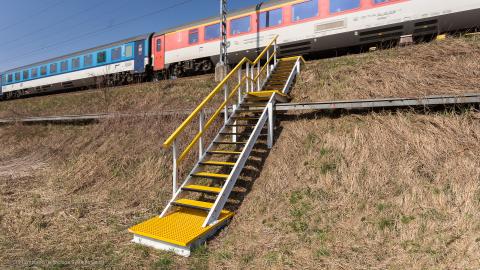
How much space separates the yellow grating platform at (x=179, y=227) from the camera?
400cm

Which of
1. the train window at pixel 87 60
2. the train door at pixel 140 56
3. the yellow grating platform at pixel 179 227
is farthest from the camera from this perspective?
the train window at pixel 87 60

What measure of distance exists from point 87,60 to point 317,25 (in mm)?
16258

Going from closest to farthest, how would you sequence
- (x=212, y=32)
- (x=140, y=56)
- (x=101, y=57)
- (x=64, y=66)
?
(x=212, y=32) < (x=140, y=56) < (x=101, y=57) < (x=64, y=66)

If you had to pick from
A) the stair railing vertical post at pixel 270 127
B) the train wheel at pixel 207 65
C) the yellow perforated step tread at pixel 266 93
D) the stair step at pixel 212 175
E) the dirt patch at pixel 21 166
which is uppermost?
the train wheel at pixel 207 65

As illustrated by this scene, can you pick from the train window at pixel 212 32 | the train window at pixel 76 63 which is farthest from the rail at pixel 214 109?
the train window at pixel 76 63

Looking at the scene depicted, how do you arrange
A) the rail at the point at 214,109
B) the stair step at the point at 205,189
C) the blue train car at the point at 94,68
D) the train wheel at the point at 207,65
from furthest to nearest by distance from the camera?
the blue train car at the point at 94,68 < the train wheel at the point at 207,65 < the rail at the point at 214,109 < the stair step at the point at 205,189

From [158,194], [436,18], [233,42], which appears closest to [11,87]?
[233,42]

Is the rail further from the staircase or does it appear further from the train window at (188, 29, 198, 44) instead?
the train window at (188, 29, 198, 44)

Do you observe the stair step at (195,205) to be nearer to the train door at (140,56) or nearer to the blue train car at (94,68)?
the blue train car at (94,68)

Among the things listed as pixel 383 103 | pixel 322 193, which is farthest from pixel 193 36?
pixel 322 193

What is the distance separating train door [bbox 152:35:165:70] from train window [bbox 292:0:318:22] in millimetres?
8077

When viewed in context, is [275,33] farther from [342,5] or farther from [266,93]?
[266,93]

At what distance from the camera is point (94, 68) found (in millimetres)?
19438

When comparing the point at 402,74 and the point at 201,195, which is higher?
the point at 402,74
